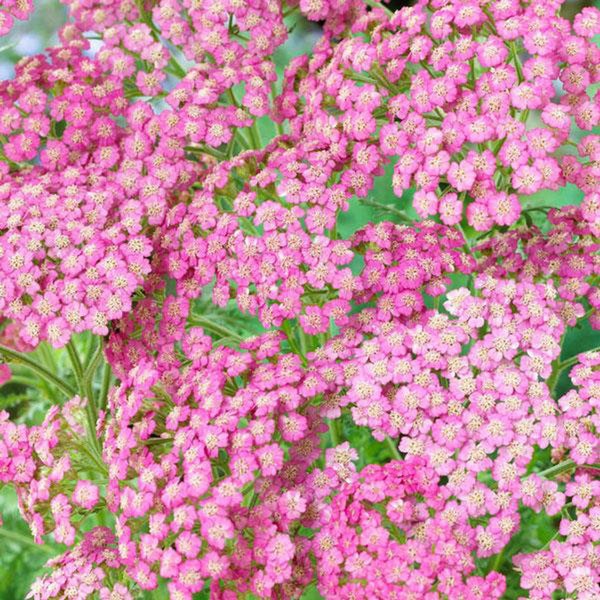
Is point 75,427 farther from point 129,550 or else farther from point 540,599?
point 540,599

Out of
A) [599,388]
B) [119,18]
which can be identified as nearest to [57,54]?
[119,18]

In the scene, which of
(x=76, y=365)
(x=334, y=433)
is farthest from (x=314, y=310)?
(x=76, y=365)

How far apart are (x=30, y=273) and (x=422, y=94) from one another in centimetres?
39

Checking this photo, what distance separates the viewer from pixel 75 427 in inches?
45.3

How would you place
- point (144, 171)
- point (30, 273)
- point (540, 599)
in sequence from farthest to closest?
point (144, 171), point (30, 273), point (540, 599)

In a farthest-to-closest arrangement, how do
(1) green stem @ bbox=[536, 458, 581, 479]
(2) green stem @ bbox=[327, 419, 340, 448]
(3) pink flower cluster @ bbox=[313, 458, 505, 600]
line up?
(2) green stem @ bbox=[327, 419, 340, 448] → (1) green stem @ bbox=[536, 458, 581, 479] → (3) pink flower cluster @ bbox=[313, 458, 505, 600]

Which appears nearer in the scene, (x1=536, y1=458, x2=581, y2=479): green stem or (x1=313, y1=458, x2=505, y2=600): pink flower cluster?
(x1=313, y1=458, x2=505, y2=600): pink flower cluster

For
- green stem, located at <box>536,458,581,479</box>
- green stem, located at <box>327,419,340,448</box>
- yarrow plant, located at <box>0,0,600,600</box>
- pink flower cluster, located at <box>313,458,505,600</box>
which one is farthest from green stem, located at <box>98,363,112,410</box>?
green stem, located at <box>536,458,581,479</box>

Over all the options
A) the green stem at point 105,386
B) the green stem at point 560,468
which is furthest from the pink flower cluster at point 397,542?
the green stem at point 105,386

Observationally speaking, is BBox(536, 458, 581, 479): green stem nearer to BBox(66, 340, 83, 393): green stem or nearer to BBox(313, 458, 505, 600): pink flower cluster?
BBox(313, 458, 505, 600): pink flower cluster

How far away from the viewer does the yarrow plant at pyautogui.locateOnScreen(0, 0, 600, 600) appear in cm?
95

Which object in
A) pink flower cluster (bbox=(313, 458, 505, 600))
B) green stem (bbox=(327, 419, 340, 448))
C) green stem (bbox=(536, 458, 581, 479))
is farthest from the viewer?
green stem (bbox=(327, 419, 340, 448))

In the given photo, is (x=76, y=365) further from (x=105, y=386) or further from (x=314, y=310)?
(x=314, y=310)

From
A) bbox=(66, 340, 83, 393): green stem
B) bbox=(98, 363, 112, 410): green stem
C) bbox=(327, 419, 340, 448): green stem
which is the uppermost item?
bbox=(66, 340, 83, 393): green stem
